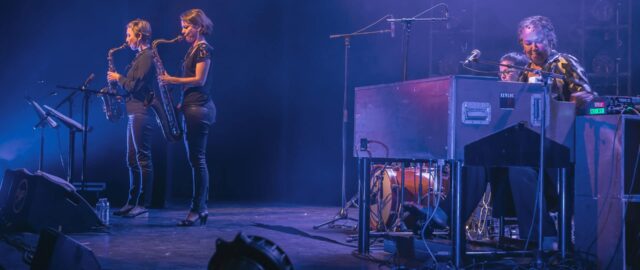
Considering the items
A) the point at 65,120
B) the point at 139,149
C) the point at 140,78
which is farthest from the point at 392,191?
the point at 65,120

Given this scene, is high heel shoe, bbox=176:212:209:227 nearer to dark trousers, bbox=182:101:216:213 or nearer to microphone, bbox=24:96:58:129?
dark trousers, bbox=182:101:216:213

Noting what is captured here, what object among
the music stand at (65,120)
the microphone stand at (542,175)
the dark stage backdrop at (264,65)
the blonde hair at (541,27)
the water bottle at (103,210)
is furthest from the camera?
the dark stage backdrop at (264,65)

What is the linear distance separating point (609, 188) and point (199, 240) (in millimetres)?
3075

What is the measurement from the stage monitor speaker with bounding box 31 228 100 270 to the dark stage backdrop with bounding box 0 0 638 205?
16.9 ft

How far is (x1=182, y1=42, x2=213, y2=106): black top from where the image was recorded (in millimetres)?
6484

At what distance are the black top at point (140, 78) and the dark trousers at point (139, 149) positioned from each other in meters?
0.09

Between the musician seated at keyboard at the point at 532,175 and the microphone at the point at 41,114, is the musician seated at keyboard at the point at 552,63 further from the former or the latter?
the microphone at the point at 41,114

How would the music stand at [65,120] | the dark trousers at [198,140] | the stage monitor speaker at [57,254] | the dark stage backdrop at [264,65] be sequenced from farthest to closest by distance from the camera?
1. the dark stage backdrop at [264,65]
2. the music stand at [65,120]
3. the dark trousers at [198,140]
4. the stage monitor speaker at [57,254]

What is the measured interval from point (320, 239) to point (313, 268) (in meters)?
1.47

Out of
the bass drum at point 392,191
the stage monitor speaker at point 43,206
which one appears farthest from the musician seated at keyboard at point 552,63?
the stage monitor speaker at point 43,206

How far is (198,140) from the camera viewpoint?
649 cm

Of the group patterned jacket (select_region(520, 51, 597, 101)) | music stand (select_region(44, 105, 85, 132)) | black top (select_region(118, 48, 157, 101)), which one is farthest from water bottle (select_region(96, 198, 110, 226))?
patterned jacket (select_region(520, 51, 597, 101))

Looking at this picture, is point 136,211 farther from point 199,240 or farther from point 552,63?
point 552,63

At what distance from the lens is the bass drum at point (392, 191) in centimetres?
650
